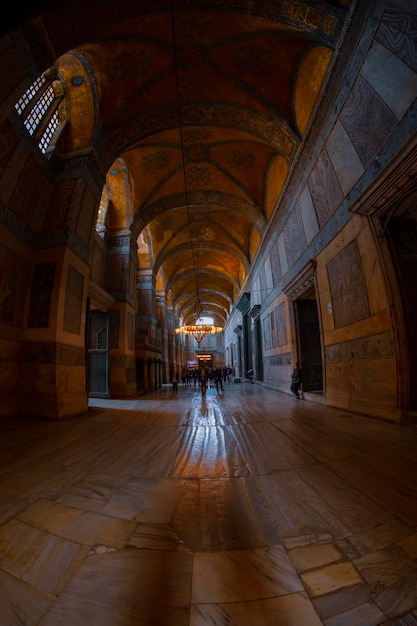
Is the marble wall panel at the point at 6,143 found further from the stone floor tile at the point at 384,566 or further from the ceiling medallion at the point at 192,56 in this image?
the stone floor tile at the point at 384,566

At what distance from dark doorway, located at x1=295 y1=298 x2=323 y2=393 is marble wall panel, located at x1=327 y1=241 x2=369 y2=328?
2454mm

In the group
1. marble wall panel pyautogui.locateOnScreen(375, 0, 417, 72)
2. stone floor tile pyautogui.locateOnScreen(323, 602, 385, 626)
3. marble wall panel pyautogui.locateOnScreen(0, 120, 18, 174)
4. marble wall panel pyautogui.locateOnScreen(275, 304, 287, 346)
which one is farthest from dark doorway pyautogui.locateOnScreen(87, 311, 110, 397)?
marble wall panel pyautogui.locateOnScreen(375, 0, 417, 72)

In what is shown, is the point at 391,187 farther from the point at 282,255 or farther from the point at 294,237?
the point at 282,255

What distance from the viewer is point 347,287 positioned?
5270mm

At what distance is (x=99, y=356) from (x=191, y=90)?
912 centimetres

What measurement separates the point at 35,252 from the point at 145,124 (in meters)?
5.27

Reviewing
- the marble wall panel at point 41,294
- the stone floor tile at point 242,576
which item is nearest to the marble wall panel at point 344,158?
the stone floor tile at point 242,576

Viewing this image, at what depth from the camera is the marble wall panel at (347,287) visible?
4.87 metres

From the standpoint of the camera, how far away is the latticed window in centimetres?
570

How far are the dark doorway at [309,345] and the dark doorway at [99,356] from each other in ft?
22.5

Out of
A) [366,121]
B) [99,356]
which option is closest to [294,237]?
[366,121]

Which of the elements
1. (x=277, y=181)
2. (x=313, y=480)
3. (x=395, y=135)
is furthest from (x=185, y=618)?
(x=277, y=181)

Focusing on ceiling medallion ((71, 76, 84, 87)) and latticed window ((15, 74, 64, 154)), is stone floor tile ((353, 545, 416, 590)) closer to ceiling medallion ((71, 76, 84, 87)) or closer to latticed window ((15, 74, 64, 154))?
latticed window ((15, 74, 64, 154))

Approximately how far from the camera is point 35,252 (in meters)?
6.06
